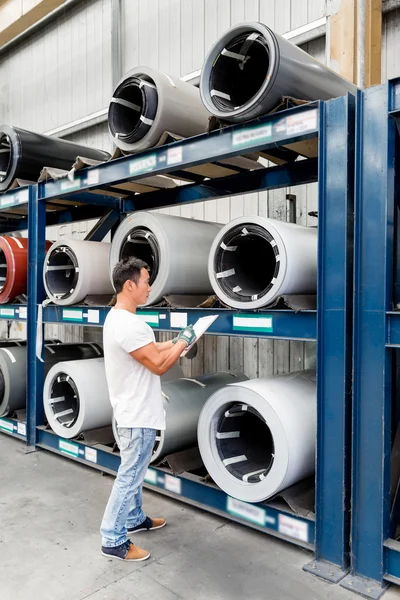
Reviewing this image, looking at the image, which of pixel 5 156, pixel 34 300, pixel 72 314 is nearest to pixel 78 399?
pixel 72 314

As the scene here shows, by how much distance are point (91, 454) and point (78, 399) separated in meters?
0.46

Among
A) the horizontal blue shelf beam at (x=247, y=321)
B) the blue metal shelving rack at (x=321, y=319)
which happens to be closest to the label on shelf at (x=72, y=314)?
the horizontal blue shelf beam at (x=247, y=321)

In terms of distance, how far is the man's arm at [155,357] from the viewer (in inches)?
99.3

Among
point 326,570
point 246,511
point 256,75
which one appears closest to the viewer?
point 326,570

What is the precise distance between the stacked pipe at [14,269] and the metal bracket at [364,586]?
387 cm

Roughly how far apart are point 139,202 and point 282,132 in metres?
2.46

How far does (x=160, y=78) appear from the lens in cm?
346

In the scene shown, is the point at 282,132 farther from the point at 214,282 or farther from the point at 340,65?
the point at 340,65

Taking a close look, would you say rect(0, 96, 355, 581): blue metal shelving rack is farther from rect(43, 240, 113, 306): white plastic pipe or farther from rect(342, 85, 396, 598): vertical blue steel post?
rect(43, 240, 113, 306): white plastic pipe

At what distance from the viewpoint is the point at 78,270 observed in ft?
13.5

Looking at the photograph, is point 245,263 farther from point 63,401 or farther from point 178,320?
point 63,401

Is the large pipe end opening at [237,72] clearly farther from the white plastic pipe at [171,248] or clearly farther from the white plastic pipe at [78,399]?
the white plastic pipe at [78,399]

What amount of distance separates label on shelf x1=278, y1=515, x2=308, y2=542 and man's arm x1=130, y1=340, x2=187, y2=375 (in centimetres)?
109

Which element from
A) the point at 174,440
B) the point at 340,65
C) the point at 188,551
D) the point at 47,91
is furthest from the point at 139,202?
the point at 47,91
